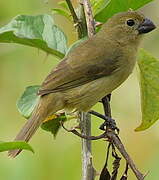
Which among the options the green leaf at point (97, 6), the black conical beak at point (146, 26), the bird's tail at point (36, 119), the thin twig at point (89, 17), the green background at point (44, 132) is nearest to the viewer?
the thin twig at point (89, 17)

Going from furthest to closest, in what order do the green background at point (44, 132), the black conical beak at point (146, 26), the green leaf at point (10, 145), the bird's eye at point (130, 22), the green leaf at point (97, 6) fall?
1. the green background at point (44, 132)
2. the bird's eye at point (130, 22)
3. the black conical beak at point (146, 26)
4. the green leaf at point (97, 6)
5. the green leaf at point (10, 145)

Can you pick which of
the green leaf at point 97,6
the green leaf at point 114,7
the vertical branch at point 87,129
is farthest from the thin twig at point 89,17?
the green leaf at point 97,6

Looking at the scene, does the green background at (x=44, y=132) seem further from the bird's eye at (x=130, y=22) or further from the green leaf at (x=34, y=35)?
the green leaf at (x=34, y=35)

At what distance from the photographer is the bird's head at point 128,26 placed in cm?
389

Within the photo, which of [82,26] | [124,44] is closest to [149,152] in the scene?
[124,44]

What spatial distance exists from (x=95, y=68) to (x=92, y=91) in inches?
7.3

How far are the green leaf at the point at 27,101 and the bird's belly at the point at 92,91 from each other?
0.57m

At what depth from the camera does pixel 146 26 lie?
384cm

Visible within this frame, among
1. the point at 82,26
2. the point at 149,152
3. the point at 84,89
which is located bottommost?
the point at 149,152

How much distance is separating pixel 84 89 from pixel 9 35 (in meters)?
1.01

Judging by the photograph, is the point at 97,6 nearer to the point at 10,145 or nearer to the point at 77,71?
the point at 77,71

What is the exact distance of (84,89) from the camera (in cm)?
385

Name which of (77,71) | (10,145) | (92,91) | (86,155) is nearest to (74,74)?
(77,71)

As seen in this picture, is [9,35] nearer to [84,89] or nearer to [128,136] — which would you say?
[84,89]
